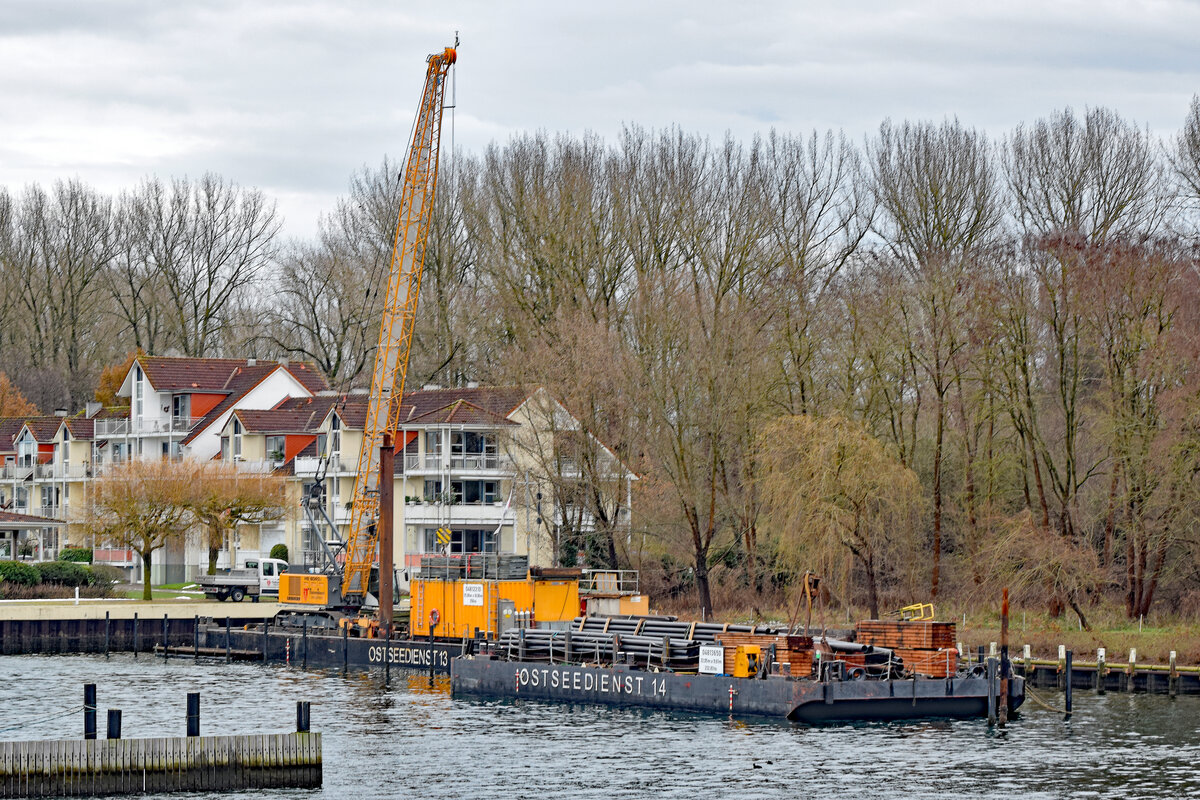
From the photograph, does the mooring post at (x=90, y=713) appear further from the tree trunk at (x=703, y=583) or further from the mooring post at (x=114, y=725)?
the tree trunk at (x=703, y=583)

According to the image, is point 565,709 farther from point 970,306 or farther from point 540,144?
point 540,144

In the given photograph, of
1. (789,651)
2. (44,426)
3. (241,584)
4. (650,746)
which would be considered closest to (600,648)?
(789,651)

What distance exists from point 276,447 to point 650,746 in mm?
65066

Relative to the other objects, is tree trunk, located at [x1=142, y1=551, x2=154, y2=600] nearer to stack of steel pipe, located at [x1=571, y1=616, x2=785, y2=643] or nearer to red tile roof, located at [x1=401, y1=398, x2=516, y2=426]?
red tile roof, located at [x1=401, y1=398, x2=516, y2=426]

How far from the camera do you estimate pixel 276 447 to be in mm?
104688

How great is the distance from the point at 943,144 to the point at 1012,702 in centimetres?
4139

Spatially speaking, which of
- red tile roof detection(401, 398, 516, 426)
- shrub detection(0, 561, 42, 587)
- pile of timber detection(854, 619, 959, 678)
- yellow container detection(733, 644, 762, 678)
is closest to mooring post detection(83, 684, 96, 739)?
yellow container detection(733, 644, 762, 678)

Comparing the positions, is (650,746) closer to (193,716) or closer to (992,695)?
(992,695)

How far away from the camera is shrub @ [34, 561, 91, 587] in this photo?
8700 cm

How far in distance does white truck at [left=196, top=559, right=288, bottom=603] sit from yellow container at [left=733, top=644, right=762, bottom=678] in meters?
43.4

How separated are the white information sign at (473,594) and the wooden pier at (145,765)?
95.8 ft

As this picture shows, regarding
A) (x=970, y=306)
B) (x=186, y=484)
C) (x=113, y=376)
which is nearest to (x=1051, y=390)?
(x=970, y=306)

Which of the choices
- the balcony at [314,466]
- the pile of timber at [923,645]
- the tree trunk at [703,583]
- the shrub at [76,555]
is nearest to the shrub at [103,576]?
the shrub at [76,555]

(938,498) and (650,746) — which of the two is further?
(938,498)
